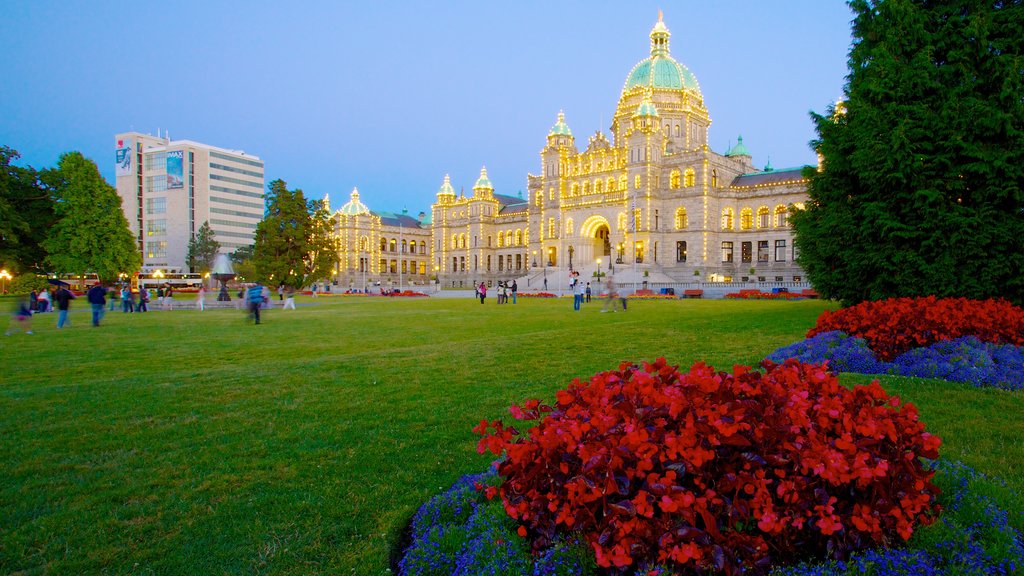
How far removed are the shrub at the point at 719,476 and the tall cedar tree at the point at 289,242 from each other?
43.1 metres

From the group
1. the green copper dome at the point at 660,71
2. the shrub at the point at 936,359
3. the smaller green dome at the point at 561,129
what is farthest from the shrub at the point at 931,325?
the smaller green dome at the point at 561,129

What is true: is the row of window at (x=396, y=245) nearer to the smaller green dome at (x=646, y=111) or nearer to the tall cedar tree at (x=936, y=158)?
the smaller green dome at (x=646, y=111)

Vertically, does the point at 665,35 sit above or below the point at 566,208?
above

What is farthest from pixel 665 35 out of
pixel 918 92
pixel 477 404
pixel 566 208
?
pixel 477 404

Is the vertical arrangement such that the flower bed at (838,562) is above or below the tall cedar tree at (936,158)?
below

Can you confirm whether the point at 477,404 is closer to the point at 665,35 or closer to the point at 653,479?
the point at 653,479

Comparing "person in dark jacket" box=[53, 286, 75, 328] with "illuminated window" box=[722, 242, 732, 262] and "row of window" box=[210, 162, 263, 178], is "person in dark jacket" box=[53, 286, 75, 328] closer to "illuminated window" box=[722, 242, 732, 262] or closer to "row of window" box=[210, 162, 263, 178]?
"illuminated window" box=[722, 242, 732, 262]

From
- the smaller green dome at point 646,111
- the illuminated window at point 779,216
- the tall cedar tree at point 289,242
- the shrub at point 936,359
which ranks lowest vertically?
the shrub at point 936,359

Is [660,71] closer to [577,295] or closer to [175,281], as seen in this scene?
[577,295]

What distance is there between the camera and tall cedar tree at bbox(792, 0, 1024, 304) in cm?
1224

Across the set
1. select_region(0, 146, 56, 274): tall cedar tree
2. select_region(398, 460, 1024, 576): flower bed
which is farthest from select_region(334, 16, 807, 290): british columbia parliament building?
select_region(398, 460, 1024, 576): flower bed

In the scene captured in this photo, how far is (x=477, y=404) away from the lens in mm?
7324

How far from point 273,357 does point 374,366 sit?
2.92m

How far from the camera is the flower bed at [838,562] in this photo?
279 centimetres
